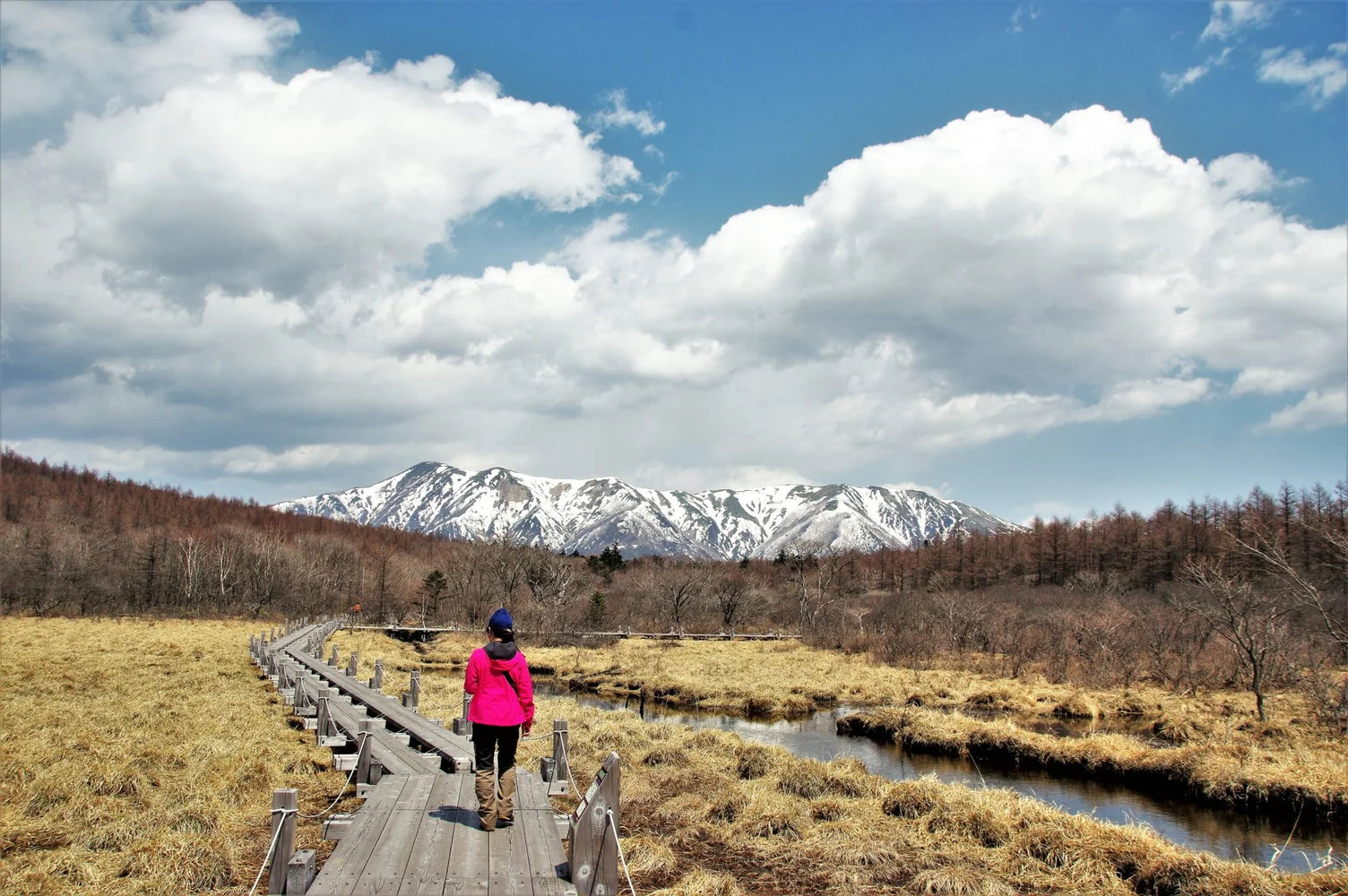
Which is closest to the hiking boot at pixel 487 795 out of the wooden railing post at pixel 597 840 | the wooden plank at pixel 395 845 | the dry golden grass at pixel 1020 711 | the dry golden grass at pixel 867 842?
the wooden plank at pixel 395 845

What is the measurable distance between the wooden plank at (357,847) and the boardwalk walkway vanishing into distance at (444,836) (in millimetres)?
11

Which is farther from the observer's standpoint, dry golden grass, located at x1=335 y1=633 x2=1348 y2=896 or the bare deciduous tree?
the bare deciduous tree

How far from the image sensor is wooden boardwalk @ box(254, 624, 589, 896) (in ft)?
22.1

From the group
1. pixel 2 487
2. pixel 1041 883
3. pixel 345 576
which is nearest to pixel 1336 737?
pixel 1041 883

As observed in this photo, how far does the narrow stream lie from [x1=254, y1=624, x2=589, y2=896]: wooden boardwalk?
11030 mm

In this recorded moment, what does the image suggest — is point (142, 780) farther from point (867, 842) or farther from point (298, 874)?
point (867, 842)

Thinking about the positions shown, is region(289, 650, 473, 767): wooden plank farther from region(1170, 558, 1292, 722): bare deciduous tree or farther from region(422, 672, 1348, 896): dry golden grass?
region(1170, 558, 1292, 722): bare deciduous tree

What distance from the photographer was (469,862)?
7410 mm

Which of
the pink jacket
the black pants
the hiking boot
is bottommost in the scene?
the hiking boot

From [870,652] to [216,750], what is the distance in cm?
3619

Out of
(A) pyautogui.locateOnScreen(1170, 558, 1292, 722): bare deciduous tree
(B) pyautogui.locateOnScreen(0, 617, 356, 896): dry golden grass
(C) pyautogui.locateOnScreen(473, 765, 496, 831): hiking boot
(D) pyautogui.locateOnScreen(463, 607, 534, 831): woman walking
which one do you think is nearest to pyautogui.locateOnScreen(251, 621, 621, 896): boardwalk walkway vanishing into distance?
(C) pyautogui.locateOnScreen(473, 765, 496, 831): hiking boot

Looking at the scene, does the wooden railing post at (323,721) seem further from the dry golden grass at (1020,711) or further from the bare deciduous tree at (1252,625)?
the bare deciduous tree at (1252,625)

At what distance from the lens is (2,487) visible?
11256 centimetres

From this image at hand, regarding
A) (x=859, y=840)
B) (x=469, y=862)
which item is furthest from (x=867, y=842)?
(x=469, y=862)
